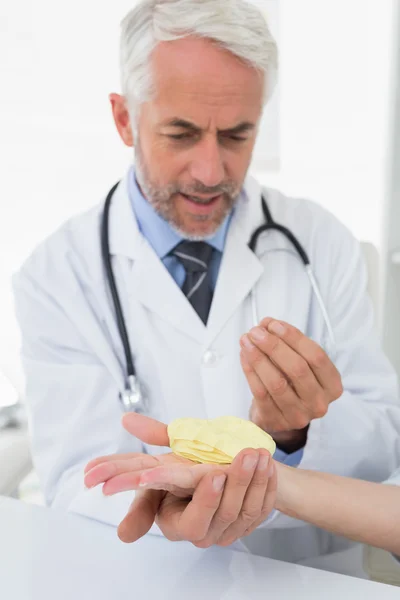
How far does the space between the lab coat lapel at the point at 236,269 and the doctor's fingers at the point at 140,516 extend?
1.38 feet

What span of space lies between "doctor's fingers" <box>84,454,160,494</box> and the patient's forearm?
0.19m

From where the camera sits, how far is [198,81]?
40.0 inches

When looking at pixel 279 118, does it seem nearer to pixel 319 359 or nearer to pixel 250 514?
pixel 319 359

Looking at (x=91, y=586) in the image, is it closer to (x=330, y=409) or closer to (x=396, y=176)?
(x=330, y=409)

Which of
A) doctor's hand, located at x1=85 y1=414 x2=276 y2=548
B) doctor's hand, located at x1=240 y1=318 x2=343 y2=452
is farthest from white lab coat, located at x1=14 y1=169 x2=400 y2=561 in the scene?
doctor's hand, located at x1=85 y1=414 x2=276 y2=548

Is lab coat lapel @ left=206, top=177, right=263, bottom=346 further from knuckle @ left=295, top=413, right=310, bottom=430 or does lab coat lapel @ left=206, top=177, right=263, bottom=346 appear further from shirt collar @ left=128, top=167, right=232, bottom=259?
knuckle @ left=295, top=413, right=310, bottom=430

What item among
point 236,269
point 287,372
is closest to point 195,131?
point 236,269

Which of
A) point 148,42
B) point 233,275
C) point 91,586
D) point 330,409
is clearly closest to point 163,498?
point 91,586

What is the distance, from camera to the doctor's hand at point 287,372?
2.61 feet

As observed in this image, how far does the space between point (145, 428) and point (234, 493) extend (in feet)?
0.49

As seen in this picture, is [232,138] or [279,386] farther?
[232,138]

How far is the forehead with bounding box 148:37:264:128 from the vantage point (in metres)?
1.02

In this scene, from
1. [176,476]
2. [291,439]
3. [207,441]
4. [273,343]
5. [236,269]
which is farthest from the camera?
[236,269]

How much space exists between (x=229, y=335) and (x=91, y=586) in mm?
526
